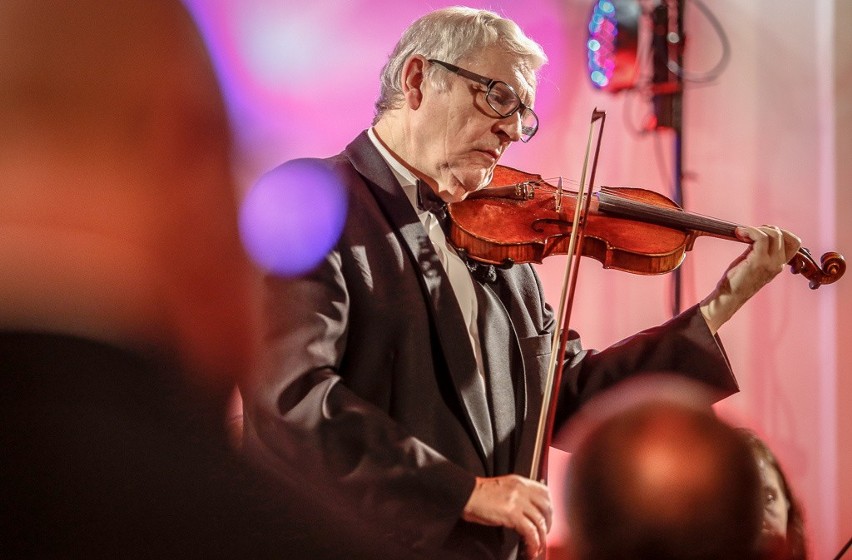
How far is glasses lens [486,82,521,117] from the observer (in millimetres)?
1548

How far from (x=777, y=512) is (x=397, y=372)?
0.70m

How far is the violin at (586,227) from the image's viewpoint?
1.56 metres

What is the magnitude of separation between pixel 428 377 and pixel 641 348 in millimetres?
480

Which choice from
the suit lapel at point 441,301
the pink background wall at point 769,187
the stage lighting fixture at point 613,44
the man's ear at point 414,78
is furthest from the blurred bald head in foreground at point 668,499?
the stage lighting fixture at point 613,44

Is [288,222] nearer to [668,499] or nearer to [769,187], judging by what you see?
[668,499]

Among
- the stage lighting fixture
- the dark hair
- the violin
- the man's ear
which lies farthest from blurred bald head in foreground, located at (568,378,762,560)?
the stage lighting fixture

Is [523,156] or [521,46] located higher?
[521,46]

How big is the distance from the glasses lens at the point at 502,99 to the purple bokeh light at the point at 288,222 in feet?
1.12

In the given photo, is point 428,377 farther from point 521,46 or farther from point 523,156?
point 523,156

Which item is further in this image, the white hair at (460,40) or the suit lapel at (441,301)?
the white hair at (460,40)

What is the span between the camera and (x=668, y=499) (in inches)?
30.9

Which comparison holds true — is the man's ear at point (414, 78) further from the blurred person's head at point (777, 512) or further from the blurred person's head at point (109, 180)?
the blurred person's head at point (777, 512)

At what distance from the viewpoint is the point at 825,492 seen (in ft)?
10.3

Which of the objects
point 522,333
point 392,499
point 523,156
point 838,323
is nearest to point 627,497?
point 392,499
